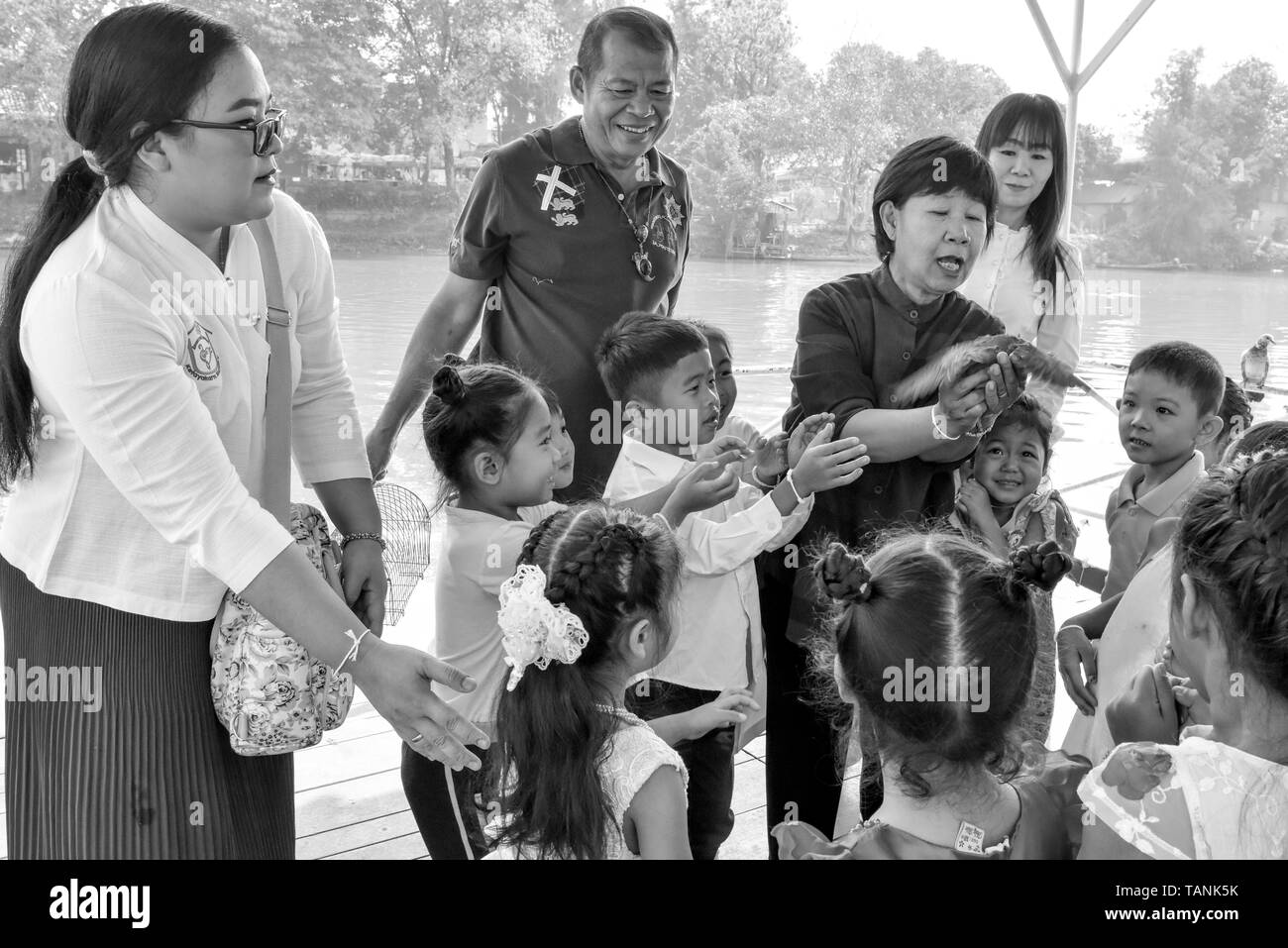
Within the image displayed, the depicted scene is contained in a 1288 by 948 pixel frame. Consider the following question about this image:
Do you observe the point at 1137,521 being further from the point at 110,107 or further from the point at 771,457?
the point at 110,107

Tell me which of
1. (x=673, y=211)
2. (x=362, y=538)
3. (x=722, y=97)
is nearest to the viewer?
(x=362, y=538)

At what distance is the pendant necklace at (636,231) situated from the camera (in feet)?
7.28

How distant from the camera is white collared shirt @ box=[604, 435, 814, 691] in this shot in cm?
184

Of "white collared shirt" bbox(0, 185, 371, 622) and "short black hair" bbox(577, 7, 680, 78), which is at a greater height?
"short black hair" bbox(577, 7, 680, 78)

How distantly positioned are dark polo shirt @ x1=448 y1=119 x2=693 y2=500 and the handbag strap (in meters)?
0.75

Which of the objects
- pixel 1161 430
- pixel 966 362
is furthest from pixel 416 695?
pixel 1161 430

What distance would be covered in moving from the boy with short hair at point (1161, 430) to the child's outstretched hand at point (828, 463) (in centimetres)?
69

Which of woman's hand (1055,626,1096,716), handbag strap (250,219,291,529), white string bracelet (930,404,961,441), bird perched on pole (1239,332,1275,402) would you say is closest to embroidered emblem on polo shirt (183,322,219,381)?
handbag strap (250,219,291,529)

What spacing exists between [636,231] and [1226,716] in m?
1.47

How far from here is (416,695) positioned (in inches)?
48.1

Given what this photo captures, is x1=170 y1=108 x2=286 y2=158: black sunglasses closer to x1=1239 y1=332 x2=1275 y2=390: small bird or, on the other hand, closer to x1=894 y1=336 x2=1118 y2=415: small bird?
x1=894 y1=336 x2=1118 y2=415: small bird

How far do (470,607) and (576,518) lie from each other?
40 centimetres

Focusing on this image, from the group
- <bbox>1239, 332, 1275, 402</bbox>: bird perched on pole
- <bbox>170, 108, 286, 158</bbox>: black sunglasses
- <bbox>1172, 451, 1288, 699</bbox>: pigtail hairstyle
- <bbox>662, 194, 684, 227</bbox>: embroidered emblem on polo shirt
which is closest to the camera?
<bbox>1172, 451, 1288, 699</bbox>: pigtail hairstyle
